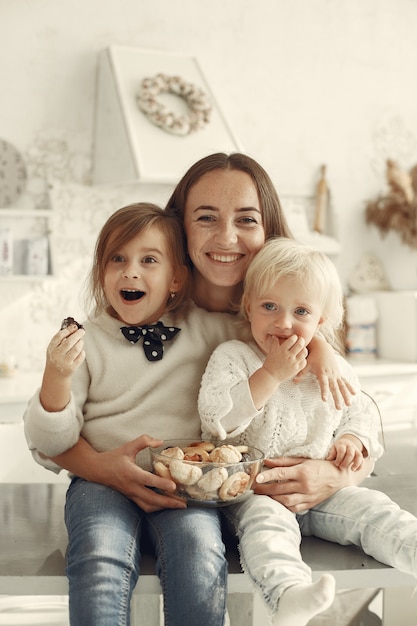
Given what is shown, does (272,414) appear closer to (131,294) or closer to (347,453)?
(347,453)

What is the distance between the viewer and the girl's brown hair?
58.6 inches

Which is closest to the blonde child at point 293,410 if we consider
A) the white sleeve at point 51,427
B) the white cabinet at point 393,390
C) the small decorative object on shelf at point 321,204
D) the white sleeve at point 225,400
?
the white sleeve at point 225,400

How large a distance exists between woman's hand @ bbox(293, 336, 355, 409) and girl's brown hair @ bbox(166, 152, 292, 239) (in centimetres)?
29

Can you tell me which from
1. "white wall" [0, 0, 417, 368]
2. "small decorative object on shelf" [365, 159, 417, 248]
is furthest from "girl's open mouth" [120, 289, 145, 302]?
"small decorative object on shelf" [365, 159, 417, 248]

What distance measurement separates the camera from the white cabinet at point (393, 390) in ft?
11.1

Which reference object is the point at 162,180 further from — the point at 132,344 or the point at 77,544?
the point at 77,544

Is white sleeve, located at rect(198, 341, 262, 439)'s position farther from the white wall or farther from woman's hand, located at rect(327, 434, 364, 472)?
the white wall

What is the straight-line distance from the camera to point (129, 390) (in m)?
1.37

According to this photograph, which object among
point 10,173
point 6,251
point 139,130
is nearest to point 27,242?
point 6,251

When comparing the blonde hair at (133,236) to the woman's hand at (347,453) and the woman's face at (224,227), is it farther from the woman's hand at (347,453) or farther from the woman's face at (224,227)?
the woman's hand at (347,453)

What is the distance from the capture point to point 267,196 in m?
1.49

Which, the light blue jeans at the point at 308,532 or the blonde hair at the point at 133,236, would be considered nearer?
Result: the light blue jeans at the point at 308,532

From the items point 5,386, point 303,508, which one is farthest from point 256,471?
point 5,386

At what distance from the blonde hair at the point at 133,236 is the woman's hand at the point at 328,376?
0.29 m
